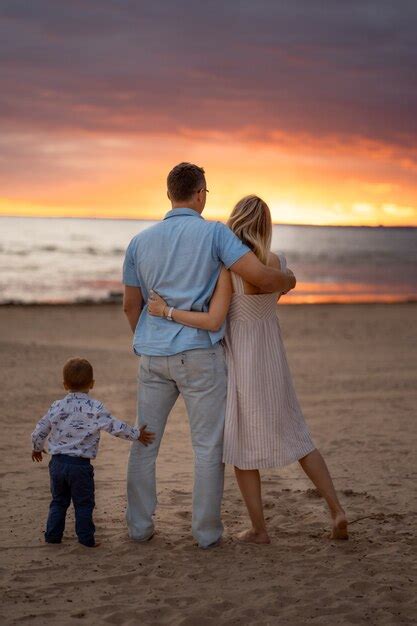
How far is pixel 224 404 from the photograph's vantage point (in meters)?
4.69

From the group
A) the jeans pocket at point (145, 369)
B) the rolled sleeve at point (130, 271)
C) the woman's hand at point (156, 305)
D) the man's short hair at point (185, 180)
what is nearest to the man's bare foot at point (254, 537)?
the jeans pocket at point (145, 369)

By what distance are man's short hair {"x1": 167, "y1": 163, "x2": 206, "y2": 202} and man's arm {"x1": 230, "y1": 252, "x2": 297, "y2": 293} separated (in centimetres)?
47

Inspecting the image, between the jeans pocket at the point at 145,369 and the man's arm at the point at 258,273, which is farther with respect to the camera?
the jeans pocket at the point at 145,369

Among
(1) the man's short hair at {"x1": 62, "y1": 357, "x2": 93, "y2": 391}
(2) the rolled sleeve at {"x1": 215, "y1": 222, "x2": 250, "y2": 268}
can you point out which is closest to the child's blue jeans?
(1) the man's short hair at {"x1": 62, "y1": 357, "x2": 93, "y2": 391}

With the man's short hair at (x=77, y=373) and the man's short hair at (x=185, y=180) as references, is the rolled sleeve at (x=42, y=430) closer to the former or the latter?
the man's short hair at (x=77, y=373)

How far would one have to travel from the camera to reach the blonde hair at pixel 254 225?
15.0ft

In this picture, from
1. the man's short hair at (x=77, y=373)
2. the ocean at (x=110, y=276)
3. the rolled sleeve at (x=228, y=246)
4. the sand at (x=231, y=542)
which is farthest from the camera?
the ocean at (x=110, y=276)

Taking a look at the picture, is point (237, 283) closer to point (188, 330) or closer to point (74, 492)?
point (188, 330)

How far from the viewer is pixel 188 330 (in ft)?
15.0

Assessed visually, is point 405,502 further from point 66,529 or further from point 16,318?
point 16,318

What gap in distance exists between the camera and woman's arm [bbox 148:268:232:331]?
4.48m

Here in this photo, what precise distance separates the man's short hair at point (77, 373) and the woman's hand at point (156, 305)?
45cm

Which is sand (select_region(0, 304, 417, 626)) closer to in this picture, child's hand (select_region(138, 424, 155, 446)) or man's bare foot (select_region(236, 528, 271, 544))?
man's bare foot (select_region(236, 528, 271, 544))

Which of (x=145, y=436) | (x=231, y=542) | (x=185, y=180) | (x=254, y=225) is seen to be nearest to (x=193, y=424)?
(x=145, y=436)
